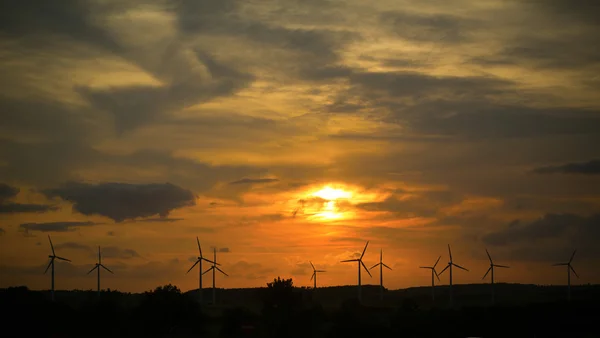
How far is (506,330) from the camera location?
7869 inches

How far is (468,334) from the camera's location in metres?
196

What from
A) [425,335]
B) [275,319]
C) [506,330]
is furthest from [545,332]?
[275,319]

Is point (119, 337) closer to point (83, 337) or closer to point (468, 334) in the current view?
point (83, 337)

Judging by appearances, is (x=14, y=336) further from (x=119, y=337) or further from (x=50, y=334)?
(x=119, y=337)

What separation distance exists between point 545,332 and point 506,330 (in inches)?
348

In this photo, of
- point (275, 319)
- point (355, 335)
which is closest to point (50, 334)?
point (275, 319)

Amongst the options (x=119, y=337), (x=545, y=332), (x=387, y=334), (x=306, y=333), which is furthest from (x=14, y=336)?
(x=545, y=332)

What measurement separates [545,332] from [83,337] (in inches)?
4195

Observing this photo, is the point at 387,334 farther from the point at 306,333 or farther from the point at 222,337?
the point at 222,337

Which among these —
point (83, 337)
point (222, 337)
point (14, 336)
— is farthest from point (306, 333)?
point (14, 336)

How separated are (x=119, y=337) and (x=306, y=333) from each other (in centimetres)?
4380

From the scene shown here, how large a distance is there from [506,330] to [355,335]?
35.6 m

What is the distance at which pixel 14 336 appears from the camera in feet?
621

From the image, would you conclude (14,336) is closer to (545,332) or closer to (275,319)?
(275,319)
